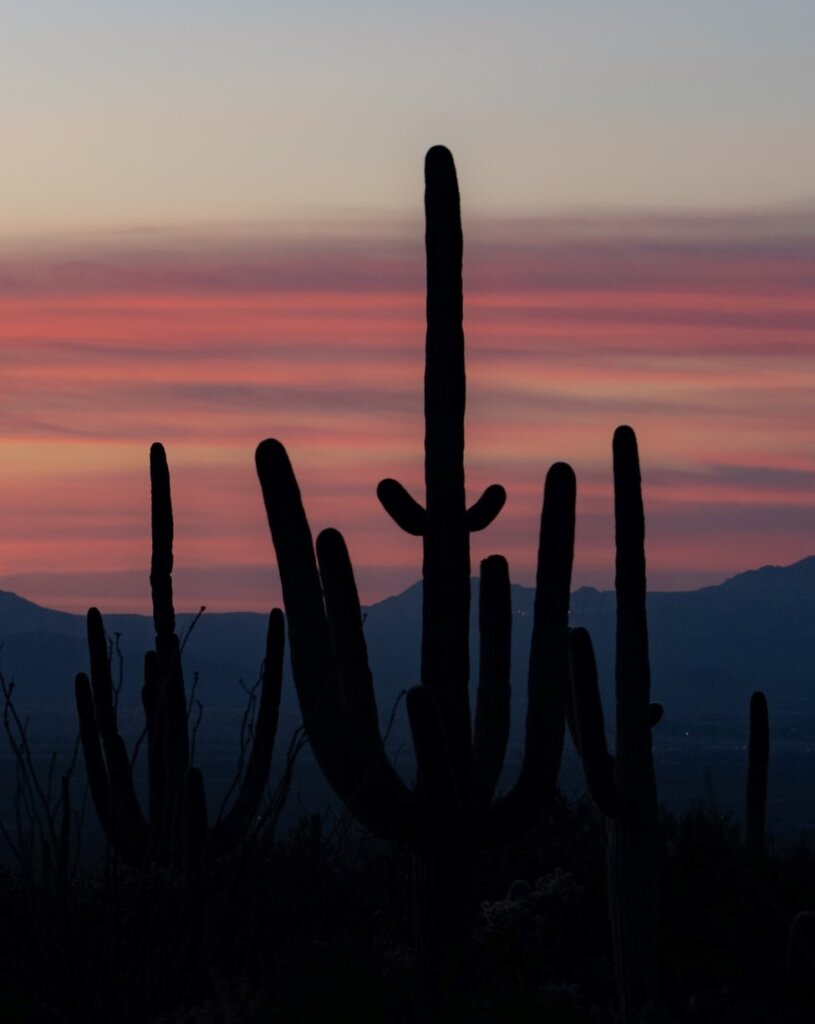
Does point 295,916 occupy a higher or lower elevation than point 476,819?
lower

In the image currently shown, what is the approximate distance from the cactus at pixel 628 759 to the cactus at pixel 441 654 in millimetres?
500

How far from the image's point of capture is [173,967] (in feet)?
27.1

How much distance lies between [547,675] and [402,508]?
139 cm

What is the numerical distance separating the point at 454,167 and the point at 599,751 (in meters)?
3.93

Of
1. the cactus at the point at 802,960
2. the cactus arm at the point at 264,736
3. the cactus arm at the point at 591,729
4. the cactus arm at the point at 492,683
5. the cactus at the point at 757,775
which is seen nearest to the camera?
the cactus at the point at 802,960

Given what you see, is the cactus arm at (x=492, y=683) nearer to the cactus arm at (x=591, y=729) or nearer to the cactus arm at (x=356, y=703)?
the cactus arm at (x=591, y=729)

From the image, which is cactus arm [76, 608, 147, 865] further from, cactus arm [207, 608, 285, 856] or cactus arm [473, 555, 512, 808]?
cactus arm [473, 555, 512, 808]

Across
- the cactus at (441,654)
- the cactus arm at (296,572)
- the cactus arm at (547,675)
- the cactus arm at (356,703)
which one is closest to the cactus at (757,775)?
the cactus at (441,654)

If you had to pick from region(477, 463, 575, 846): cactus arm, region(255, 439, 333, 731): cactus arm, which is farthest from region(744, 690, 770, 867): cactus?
region(255, 439, 333, 731): cactus arm

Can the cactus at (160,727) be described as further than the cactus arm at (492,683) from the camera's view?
Yes

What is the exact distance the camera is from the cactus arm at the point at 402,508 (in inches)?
451

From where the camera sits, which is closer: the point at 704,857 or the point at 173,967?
the point at 173,967

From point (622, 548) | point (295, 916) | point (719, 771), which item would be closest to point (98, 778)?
point (295, 916)

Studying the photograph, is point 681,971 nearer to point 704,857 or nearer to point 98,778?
point 704,857
